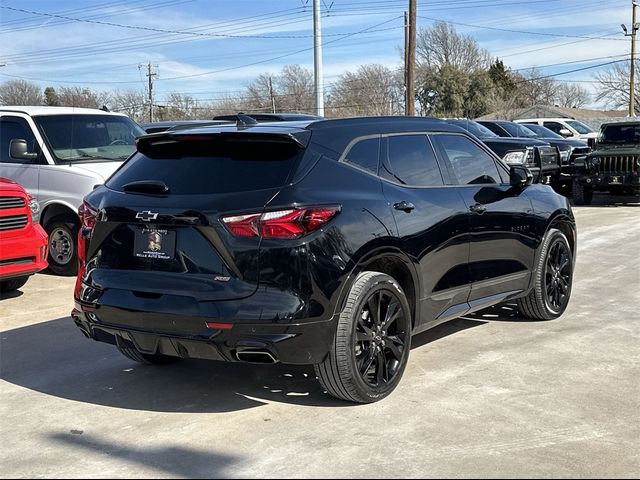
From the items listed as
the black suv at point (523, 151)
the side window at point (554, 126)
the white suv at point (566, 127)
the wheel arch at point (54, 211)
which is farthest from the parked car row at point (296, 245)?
the side window at point (554, 126)

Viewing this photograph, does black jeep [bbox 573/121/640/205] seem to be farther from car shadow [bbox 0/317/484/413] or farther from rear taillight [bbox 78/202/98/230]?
rear taillight [bbox 78/202/98/230]

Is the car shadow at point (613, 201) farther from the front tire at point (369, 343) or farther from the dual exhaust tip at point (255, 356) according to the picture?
the dual exhaust tip at point (255, 356)

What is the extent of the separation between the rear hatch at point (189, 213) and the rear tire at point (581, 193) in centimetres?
1429

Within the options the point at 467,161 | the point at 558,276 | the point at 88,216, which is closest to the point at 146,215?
the point at 88,216

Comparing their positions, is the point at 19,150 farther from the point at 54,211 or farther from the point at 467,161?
the point at 467,161

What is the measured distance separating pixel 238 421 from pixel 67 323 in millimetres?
3207

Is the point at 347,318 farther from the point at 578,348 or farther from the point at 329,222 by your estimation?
the point at 578,348

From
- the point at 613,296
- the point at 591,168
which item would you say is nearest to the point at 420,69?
the point at 591,168

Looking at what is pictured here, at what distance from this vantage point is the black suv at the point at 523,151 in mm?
15039

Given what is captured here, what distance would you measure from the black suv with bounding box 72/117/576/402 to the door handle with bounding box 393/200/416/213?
0.02m

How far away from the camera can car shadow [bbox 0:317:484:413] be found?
4.68 m

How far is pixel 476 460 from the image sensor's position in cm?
372

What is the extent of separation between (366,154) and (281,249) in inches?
45.0

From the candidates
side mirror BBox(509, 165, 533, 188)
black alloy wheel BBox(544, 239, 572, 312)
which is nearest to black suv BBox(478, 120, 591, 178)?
black alloy wheel BBox(544, 239, 572, 312)
